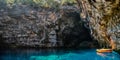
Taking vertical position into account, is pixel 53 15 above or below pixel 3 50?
above

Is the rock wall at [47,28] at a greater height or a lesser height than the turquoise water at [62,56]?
greater

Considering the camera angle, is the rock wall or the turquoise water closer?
the turquoise water

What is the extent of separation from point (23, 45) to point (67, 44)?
6493 mm

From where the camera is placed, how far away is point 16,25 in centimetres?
4169

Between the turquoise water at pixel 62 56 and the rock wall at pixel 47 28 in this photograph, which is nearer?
the turquoise water at pixel 62 56

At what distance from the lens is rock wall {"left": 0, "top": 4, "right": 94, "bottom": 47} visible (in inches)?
1624

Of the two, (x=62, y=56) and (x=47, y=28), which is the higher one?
(x=47, y=28)

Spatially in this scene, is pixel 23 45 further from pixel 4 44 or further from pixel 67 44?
pixel 67 44

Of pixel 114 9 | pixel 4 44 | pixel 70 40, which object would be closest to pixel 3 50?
pixel 4 44

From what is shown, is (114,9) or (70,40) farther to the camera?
(70,40)

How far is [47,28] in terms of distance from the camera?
4175 cm

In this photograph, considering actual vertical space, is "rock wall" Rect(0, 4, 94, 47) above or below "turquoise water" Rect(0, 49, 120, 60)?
above

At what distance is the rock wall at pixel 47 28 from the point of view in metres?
41.2

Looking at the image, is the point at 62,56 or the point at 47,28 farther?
the point at 47,28
